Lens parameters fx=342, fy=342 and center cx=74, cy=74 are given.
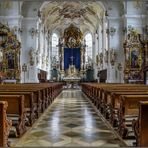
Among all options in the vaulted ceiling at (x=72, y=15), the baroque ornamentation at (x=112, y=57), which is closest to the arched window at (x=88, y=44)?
the vaulted ceiling at (x=72, y=15)

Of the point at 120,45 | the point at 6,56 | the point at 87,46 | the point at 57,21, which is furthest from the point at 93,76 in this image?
the point at 6,56

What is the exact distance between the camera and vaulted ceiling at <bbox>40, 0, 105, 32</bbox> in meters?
35.2

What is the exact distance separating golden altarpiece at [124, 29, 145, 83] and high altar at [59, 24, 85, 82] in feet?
59.4

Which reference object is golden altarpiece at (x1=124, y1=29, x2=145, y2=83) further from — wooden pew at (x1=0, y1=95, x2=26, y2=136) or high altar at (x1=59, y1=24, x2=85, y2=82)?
wooden pew at (x1=0, y1=95, x2=26, y2=136)

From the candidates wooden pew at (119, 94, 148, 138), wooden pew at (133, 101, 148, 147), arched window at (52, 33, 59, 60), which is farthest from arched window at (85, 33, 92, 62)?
wooden pew at (133, 101, 148, 147)

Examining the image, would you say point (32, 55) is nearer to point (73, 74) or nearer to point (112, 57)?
point (112, 57)

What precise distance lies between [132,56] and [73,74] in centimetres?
1691

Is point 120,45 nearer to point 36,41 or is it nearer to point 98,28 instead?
point 36,41

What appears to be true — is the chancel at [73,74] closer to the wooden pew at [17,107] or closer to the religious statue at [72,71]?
the wooden pew at [17,107]

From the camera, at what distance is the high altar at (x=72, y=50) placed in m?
45.3

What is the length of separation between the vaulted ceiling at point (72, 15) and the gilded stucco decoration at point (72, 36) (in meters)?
0.68

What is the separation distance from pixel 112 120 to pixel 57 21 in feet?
117

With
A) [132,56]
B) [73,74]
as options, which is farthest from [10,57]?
[73,74]

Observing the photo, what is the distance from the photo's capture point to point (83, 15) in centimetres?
4081
